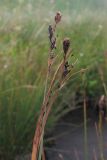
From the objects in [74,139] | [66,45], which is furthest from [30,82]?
[66,45]

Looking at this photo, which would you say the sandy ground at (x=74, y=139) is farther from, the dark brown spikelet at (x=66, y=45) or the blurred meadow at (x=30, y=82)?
the dark brown spikelet at (x=66, y=45)

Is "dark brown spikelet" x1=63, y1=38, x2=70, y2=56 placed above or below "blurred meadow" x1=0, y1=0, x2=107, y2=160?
below

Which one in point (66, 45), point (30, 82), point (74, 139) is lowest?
point (66, 45)

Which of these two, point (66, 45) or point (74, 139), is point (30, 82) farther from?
point (66, 45)

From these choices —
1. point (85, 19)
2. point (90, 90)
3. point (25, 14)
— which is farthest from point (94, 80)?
point (25, 14)

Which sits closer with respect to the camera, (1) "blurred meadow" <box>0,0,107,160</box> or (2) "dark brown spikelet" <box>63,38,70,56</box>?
(2) "dark brown spikelet" <box>63,38,70,56</box>

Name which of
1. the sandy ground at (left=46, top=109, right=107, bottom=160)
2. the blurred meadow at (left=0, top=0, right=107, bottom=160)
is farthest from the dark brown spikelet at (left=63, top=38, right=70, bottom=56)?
the sandy ground at (left=46, top=109, right=107, bottom=160)

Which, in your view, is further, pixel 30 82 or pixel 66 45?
pixel 30 82

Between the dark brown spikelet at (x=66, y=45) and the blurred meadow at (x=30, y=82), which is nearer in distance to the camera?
the dark brown spikelet at (x=66, y=45)

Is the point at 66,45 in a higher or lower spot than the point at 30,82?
lower

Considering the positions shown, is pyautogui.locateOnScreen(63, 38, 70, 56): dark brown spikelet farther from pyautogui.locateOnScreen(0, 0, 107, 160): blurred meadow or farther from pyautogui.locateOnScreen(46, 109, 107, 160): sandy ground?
pyautogui.locateOnScreen(46, 109, 107, 160): sandy ground

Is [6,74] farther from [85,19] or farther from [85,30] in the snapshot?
[85,19]

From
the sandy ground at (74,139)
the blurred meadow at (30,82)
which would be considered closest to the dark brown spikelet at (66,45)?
the blurred meadow at (30,82)
